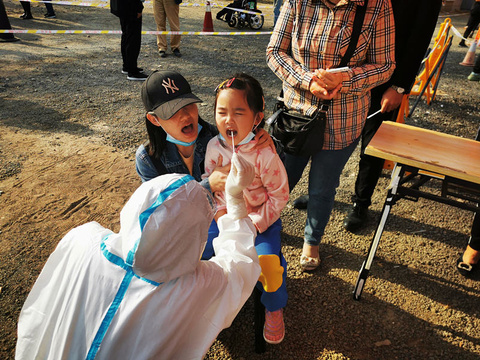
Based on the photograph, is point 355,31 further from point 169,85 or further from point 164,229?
point 164,229

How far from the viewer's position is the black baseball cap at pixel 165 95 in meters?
1.88

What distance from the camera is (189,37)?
30.5 ft

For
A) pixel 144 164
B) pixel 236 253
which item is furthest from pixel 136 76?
pixel 236 253

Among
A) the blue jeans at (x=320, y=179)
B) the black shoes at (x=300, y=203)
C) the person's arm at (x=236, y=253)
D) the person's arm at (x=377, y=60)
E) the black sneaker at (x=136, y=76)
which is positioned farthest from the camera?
the black sneaker at (x=136, y=76)

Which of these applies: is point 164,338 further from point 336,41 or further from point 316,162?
point 336,41

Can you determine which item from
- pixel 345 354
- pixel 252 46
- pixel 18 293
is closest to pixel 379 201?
pixel 345 354

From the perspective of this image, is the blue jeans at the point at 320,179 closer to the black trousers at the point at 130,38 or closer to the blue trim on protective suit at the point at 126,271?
the blue trim on protective suit at the point at 126,271

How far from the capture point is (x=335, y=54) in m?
1.95

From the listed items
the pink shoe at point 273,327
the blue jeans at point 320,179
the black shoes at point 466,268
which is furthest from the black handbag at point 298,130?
the black shoes at point 466,268

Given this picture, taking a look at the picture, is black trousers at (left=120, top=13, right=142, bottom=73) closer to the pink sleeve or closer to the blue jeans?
the blue jeans

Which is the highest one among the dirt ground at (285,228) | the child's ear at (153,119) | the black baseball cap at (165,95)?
the black baseball cap at (165,95)

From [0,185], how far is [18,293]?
1.57 meters

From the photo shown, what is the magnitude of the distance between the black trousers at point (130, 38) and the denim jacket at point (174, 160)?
180 inches

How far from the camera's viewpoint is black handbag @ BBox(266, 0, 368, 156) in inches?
81.0
